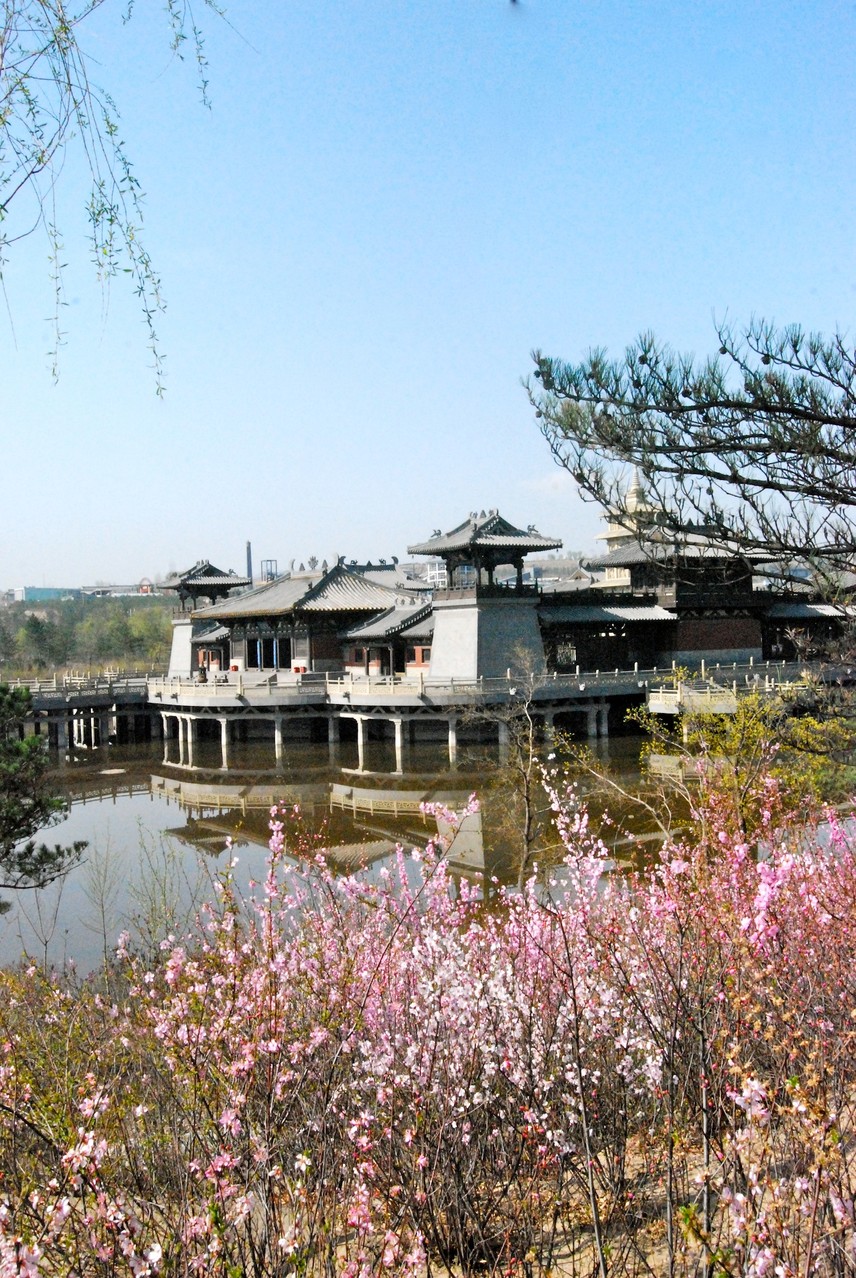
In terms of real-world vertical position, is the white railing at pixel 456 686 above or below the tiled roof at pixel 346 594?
below

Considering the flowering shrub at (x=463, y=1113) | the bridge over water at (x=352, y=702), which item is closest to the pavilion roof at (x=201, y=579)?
the bridge over water at (x=352, y=702)

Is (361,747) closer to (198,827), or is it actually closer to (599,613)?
(198,827)

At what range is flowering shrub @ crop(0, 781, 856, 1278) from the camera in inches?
115

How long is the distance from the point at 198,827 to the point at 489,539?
14.1 metres

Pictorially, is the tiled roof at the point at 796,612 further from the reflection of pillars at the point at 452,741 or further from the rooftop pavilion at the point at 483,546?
the reflection of pillars at the point at 452,741

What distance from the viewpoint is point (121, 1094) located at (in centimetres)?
525

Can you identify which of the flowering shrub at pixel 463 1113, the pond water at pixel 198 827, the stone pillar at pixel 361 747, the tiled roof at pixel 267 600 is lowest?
the pond water at pixel 198 827

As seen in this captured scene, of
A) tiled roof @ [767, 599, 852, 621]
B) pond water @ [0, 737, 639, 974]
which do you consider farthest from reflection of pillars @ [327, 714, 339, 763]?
tiled roof @ [767, 599, 852, 621]

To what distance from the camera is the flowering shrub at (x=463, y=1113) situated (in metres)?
2.92

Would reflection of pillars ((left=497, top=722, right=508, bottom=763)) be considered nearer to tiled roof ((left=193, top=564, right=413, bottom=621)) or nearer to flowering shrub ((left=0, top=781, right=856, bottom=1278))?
tiled roof ((left=193, top=564, right=413, bottom=621))

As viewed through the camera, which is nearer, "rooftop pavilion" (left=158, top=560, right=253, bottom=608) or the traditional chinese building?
the traditional chinese building

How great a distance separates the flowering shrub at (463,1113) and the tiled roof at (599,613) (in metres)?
27.9

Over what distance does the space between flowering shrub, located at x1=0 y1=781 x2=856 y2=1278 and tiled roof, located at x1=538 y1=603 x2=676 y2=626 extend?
27949mm

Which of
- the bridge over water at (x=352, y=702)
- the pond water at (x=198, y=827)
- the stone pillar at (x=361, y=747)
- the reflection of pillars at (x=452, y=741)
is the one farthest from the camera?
the bridge over water at (x=352, y=702)
